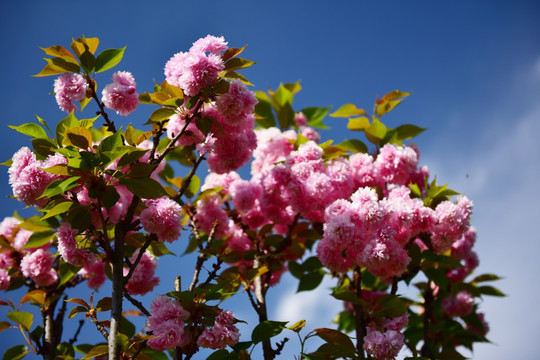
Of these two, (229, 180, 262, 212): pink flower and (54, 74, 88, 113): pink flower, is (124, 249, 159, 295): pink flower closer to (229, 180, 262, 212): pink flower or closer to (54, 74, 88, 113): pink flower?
(229, 180, 262, 212): pink flower

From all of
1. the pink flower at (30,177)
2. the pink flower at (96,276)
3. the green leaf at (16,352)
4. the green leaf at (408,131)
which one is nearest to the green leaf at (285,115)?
the green leaf at (408,131)

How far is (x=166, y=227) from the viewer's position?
216 cm

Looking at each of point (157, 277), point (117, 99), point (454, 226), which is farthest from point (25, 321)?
point (454, 226)

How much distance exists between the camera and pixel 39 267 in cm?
276

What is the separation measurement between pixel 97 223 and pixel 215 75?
35.3 inches

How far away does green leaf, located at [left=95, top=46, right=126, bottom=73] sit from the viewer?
7.37ft

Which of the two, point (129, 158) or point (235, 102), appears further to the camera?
point (235, 102)

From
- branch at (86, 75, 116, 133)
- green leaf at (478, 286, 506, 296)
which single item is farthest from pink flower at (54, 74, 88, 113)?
green leaf at (478, 286, 506, 296)

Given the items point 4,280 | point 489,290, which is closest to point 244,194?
point 4,280

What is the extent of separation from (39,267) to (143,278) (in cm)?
74

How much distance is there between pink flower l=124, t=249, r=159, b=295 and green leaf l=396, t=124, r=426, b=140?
6.10 ft

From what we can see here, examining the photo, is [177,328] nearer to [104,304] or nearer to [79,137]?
[104,304]

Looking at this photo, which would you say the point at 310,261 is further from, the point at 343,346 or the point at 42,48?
the point at 42,48

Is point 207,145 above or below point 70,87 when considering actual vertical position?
below
